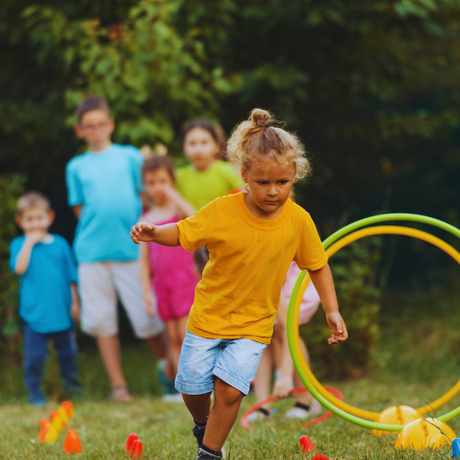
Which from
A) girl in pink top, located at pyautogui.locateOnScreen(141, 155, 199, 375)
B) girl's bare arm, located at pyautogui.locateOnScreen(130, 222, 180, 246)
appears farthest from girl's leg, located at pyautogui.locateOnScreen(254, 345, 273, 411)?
girl's bare arm, located at pyautogui.locateOnScreen(130, 222, 180, 246)

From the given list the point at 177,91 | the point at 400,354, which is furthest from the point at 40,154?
the point at 400,354

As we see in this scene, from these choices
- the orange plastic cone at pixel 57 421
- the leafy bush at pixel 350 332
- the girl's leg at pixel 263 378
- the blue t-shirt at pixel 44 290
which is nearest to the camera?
the orange plastic cone at pixel 57 421

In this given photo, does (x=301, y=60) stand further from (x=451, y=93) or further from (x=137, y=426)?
(x=137, y=426)

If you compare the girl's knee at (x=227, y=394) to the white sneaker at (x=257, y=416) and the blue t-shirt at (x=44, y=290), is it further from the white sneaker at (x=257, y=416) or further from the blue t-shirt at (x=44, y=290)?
the blue t-shirt at (x=44, y=290)

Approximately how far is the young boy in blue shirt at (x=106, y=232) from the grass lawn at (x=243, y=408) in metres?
0.52

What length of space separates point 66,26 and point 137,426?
12.2 ft

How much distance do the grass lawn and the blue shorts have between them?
341 mm

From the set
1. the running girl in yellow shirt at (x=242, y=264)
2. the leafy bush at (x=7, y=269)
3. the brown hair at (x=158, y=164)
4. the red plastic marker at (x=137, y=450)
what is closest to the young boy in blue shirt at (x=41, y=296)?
the leafy bush at (x=7, y=269)

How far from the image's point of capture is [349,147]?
7430mm

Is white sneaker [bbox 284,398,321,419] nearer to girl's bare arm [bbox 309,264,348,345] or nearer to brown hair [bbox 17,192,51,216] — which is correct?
girl's bare arm [bbox 309,264,348,345]

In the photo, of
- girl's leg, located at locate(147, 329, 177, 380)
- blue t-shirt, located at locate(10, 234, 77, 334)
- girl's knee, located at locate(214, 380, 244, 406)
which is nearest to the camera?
girl's knee, located at locate(214, 380, 244, 406)

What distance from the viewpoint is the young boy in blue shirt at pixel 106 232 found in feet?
16.2

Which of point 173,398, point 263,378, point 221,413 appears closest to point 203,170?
point 263,378

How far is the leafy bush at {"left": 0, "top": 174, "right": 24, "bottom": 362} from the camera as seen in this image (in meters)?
5.63
